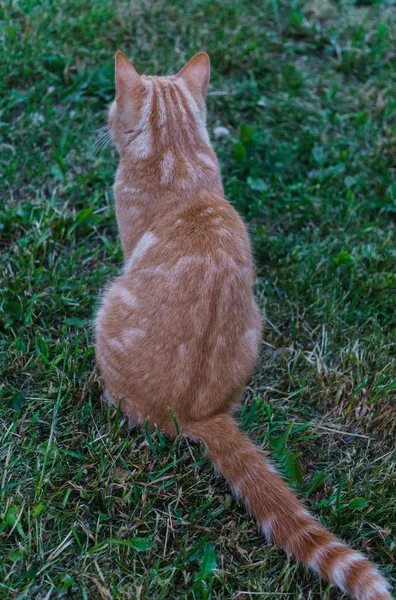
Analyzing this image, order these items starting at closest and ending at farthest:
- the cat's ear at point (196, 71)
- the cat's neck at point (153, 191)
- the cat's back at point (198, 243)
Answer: the cat's back at point (198, 243)
the cat's neck at point (153, 191)
the cat's ear at point (196, 71)

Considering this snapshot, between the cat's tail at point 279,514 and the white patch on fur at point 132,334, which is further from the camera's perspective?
the white patch on fur at point 132,334

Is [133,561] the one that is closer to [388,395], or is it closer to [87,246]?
[388,395]

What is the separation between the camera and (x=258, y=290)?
3.41 metres

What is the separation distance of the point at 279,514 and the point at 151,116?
1.78 metres

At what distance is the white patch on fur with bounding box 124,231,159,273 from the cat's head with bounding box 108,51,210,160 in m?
0.38

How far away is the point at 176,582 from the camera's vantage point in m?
2.22

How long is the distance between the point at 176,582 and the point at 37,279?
163 centimetres

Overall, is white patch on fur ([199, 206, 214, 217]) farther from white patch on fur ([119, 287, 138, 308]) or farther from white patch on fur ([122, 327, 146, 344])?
white patch on fur ([122, 327, 146, 344])

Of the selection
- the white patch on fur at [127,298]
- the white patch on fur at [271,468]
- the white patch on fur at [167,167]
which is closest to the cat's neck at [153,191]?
the white patch on fur at [167,167]

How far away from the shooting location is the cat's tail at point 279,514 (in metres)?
2.03

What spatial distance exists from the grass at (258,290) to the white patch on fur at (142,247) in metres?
0.49

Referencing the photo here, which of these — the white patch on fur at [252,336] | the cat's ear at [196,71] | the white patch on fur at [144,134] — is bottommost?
the white patch on fur at [252,336]

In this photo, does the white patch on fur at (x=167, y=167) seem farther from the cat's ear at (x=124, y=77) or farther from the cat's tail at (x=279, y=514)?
the cat's tail at (x=279, y=514)

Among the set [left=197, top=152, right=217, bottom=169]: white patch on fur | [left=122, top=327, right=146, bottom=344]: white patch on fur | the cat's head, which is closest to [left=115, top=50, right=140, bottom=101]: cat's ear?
the cat's head
